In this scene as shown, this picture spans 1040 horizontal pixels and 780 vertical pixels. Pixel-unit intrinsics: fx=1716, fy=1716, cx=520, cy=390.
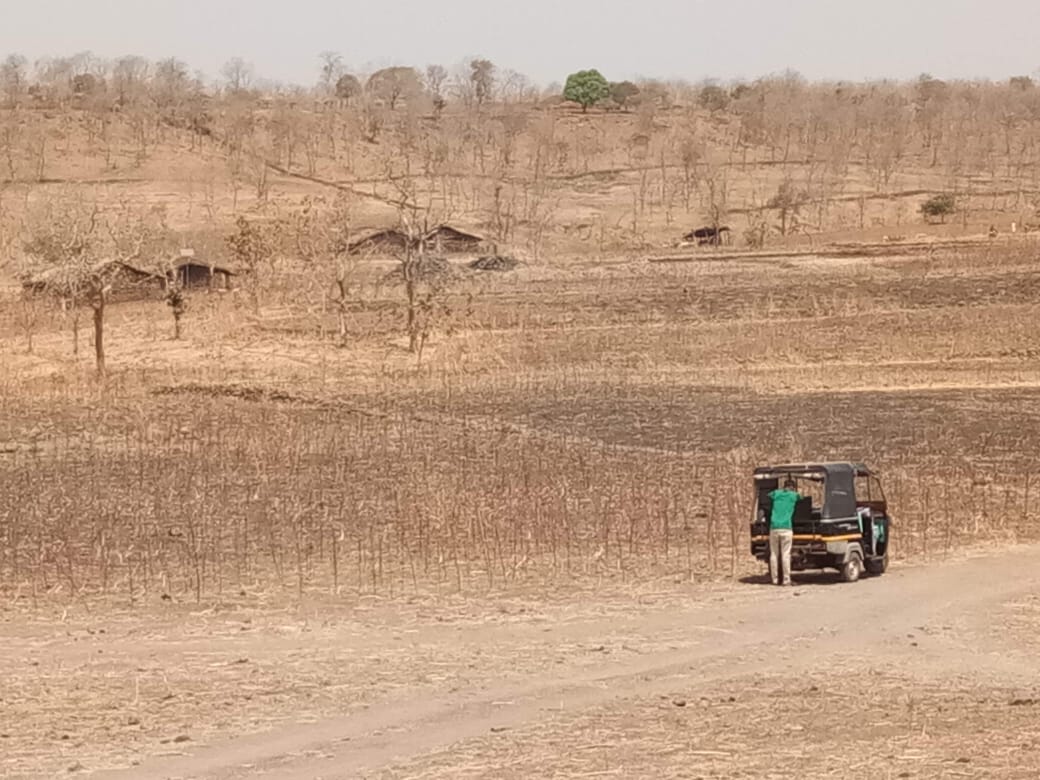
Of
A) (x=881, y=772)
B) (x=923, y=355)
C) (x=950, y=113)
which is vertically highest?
(x=950, y=113)

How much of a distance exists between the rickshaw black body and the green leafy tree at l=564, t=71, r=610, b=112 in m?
136

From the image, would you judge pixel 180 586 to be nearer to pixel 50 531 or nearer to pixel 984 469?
pixel 50 531

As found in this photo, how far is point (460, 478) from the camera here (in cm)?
2523

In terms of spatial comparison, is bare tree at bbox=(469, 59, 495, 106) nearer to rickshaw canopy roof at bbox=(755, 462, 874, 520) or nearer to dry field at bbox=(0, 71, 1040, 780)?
dry field at bbox=(0, 71, 1040, 780)

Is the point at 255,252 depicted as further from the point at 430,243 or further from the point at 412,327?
the point at 412,327

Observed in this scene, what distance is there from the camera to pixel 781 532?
1798cm

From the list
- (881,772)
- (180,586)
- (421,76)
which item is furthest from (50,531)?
(421,76)

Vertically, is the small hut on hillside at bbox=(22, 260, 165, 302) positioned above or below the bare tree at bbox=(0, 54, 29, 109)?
below

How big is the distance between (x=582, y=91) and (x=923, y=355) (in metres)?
113

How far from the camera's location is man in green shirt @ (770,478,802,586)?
1791cm

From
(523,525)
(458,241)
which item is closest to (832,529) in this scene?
(523,525)

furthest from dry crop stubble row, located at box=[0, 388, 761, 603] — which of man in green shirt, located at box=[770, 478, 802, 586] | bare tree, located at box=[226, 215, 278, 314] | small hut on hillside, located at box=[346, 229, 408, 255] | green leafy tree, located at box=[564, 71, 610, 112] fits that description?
green leafy tree, located at box=[564, 71, 610, 112]

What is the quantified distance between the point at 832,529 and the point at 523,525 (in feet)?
14.6

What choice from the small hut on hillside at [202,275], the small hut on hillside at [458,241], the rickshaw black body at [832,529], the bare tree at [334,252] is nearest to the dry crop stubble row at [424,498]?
the rickshaw black body at [832,529]
